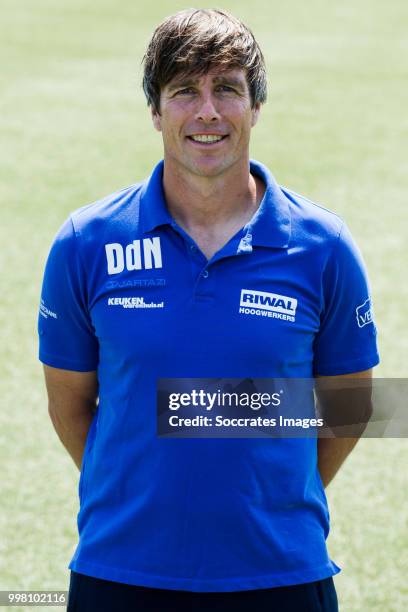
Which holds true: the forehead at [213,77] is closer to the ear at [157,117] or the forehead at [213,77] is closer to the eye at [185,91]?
the eye at [185,91]

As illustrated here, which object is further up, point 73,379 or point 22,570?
point 73,379

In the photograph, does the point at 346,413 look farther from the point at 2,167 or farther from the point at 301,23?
the point at 301,23

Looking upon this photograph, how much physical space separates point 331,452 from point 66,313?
89 cm

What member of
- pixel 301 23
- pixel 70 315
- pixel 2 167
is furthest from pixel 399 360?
pixel 301 23

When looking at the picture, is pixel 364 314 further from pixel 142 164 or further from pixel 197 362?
pixel 142 164

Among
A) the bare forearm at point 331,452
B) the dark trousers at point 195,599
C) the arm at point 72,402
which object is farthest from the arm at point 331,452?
the arm at point 72,402

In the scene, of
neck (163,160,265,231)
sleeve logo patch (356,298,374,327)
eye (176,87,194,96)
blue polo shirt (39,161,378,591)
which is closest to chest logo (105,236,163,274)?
blue polo shirt (39,161,378,591)

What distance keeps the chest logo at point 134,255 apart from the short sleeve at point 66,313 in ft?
0.29

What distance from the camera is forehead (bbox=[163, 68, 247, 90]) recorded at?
2840mm

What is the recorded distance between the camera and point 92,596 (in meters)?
2.78

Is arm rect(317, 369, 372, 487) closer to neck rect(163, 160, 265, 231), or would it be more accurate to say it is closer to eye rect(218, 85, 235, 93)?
neck rect(163, 160, 265, 231)

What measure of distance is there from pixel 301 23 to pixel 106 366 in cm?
2020

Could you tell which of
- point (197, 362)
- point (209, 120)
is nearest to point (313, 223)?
point (209, 120)

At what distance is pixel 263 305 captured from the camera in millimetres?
2750
